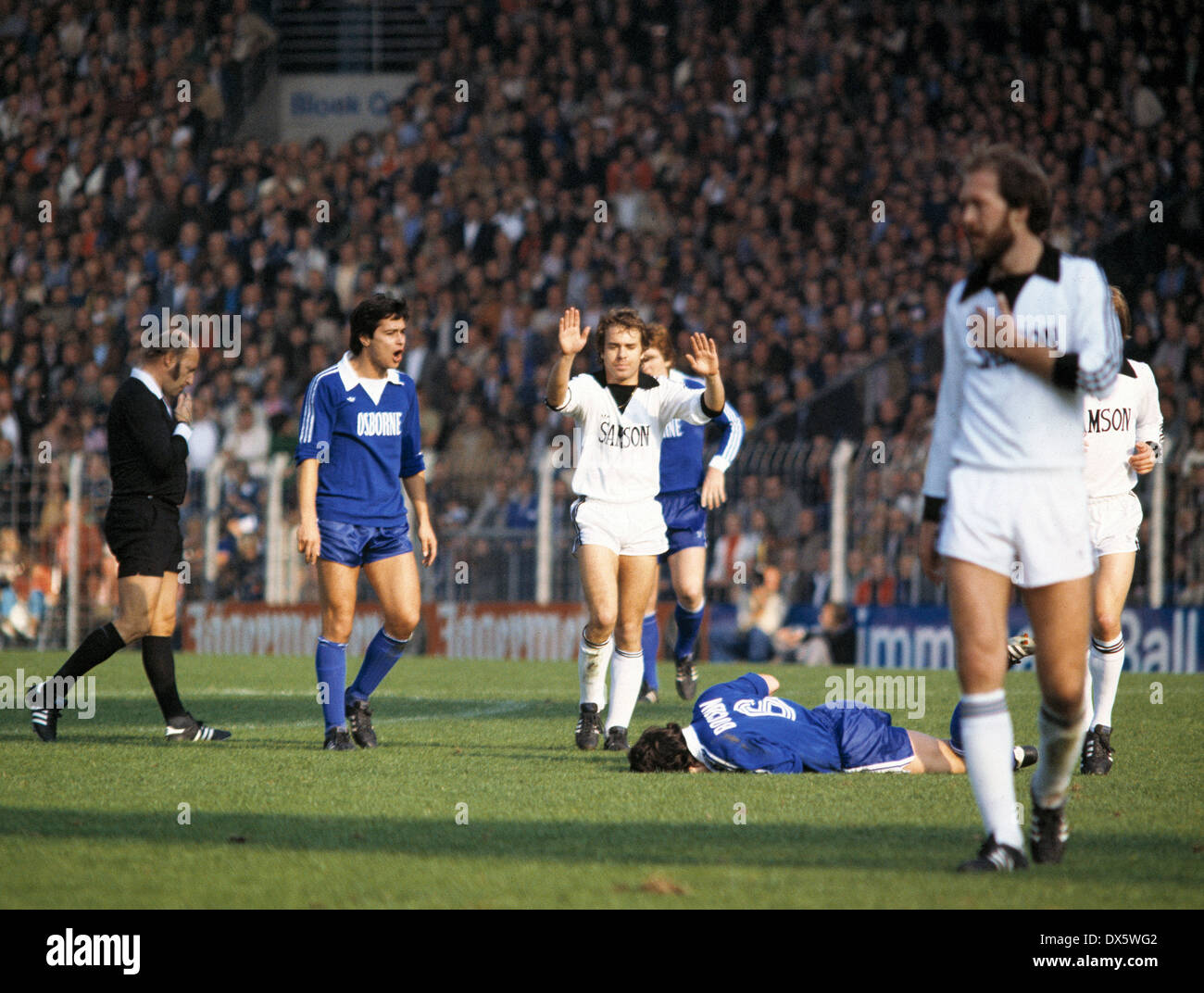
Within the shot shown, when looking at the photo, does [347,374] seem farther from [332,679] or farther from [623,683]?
[623,683]

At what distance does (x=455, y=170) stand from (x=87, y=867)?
18.1 metres

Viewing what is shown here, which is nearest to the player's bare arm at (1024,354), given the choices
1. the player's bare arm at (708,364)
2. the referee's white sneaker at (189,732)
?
the player's bare arm at (708,364)

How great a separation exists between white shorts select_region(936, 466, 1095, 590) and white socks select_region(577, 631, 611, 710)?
11.7 feet

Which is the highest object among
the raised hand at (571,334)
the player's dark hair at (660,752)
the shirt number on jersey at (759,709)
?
the raised hand at (571,334)

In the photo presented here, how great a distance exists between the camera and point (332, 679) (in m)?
8.13

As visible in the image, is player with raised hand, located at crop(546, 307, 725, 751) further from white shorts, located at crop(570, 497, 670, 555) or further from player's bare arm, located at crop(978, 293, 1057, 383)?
player's bare arm, located at crop(978, 293, 1057, 383)

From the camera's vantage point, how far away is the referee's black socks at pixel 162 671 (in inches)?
338

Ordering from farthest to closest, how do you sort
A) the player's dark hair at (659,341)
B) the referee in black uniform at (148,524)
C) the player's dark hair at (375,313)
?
the player's dark hair at (659,341) → the referee in black uniform at (148,524) → the player's dark hair at (375,313)

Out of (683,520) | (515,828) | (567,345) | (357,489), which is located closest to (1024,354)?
(515,828)

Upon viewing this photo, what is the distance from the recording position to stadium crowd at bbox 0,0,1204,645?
16.6m

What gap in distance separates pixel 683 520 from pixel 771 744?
440 cm

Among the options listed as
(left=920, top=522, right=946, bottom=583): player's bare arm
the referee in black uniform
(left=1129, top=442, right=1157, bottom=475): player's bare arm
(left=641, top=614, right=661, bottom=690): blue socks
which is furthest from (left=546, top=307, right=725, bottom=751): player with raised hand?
(left=920, top=522, right=946, bottom=583): player's bare arm

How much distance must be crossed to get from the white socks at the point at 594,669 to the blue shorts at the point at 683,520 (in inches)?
126

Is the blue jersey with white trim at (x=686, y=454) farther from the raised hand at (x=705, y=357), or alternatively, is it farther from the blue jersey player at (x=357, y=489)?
the raised hand at (x=705, y=357)
